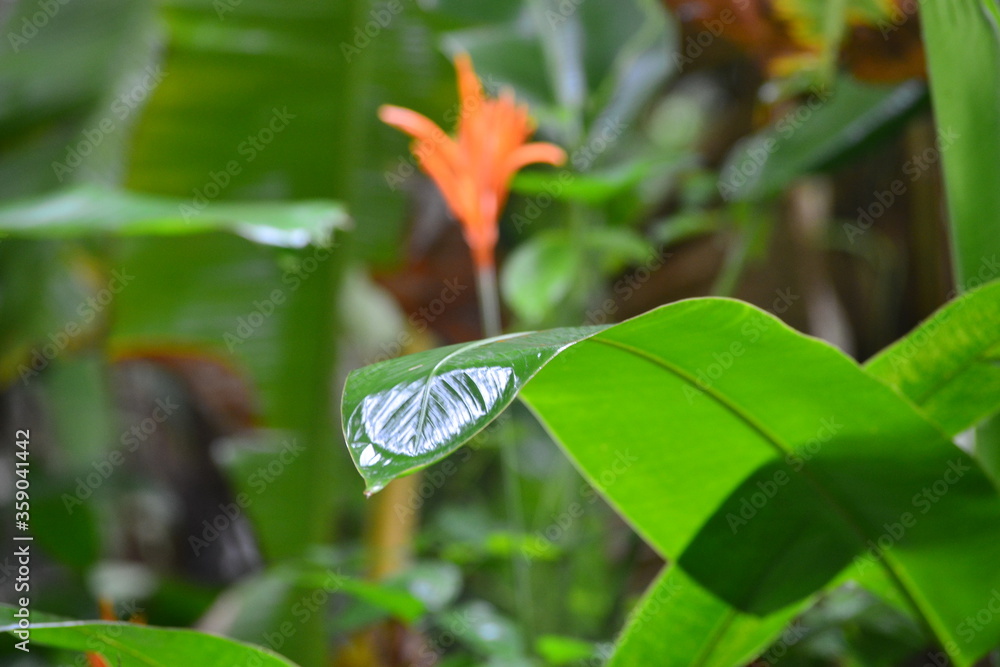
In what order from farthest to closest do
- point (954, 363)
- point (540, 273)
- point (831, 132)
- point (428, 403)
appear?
point (540, 273) < point (831, 132) < point (954, 363) < point (428, 403)

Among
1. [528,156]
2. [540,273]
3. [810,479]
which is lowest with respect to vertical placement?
[810,479]

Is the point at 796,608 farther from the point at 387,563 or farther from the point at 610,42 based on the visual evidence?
the point at 610,42

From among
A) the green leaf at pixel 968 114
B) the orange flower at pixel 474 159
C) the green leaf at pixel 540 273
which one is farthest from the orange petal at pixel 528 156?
the green leaf at pixel 968 114

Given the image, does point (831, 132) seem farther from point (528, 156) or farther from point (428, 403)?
point (428, 403)

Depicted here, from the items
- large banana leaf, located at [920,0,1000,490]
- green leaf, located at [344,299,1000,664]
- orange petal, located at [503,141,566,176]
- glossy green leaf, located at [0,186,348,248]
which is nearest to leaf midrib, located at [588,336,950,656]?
green leaf, located at [344,299,1000,664]

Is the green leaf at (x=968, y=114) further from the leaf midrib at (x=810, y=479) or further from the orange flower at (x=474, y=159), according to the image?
the orange flower at (x=474, y=159)

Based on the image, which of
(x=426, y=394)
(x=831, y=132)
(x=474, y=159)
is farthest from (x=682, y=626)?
(x=831, y=132)
